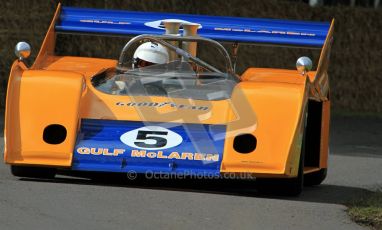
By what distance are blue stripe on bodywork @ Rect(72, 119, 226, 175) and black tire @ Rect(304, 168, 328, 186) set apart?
158 cm

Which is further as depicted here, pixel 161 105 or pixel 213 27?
pixel 213 27

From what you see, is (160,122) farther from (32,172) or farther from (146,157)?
(32,172)

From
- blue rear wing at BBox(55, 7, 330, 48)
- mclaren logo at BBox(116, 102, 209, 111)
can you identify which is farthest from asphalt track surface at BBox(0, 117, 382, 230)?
blue rear wing at BBox(55, 7, 330, 48)

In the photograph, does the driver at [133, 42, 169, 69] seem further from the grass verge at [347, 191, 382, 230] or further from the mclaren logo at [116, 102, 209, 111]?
the grass verge at [347, 191, 382, 230]

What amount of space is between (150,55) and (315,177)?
1713mm

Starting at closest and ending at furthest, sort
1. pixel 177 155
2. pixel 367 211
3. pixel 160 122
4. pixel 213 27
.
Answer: pixel 367 211
pixel 177 155
pixel 160 122
pixel 213 27

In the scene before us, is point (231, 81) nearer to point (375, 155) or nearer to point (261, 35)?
point (261, 35)

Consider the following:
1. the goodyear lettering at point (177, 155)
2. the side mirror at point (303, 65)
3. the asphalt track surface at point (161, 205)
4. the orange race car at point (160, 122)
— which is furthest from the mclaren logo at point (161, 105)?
the side mirror at point (303, 65)

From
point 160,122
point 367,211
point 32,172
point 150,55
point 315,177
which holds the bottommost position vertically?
point 315,177

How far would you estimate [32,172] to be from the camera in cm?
841

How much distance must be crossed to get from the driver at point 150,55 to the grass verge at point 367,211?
199cm

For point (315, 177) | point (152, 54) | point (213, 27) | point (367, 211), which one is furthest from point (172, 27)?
point (367, 211)

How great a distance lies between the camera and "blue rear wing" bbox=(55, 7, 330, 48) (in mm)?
9953

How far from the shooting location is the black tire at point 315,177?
9573 millimetres
